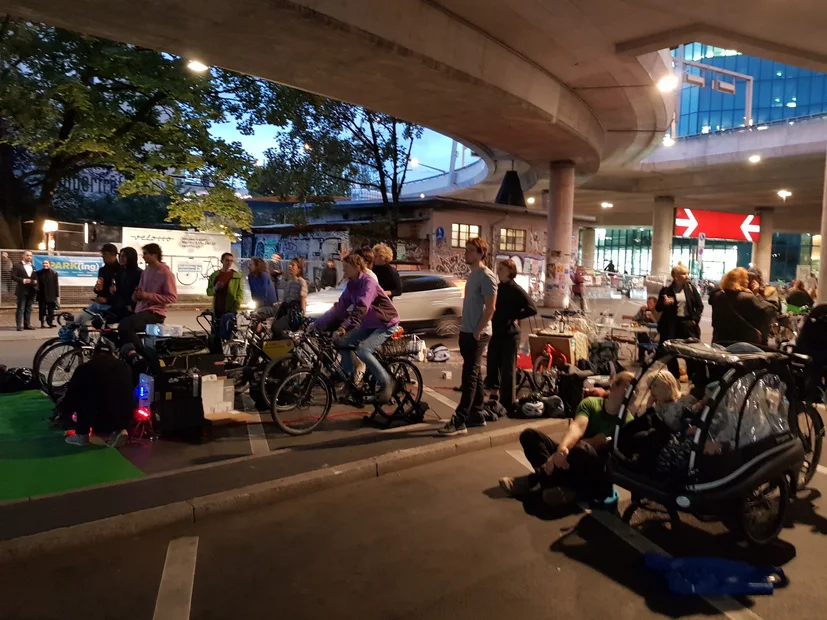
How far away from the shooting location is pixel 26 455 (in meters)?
5.87

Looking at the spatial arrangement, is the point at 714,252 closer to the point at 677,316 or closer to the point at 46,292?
the point at 677,316

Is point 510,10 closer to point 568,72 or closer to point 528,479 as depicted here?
point 568,72

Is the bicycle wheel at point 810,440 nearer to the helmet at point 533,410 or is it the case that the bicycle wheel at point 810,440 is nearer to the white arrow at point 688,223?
the helmet at point 533,410

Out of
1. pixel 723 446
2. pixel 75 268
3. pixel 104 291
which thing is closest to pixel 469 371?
pixel 723 446

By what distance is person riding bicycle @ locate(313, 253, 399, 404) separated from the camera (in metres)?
7.15

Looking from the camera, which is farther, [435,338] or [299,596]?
[435,338]

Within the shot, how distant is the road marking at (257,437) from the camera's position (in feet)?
20.3

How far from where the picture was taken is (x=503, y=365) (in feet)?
25.4

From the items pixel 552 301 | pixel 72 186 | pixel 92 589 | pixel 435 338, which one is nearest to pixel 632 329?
pixel 435 338

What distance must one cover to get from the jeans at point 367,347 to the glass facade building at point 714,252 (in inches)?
2708

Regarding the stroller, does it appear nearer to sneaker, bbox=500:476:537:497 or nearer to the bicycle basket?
sneaker, bbox=500:476:537:497

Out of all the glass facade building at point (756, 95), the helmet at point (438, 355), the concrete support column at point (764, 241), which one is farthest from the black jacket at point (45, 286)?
the glass facade building at point (756, 95)

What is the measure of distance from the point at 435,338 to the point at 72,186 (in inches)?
1307

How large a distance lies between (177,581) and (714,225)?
77.0ft
